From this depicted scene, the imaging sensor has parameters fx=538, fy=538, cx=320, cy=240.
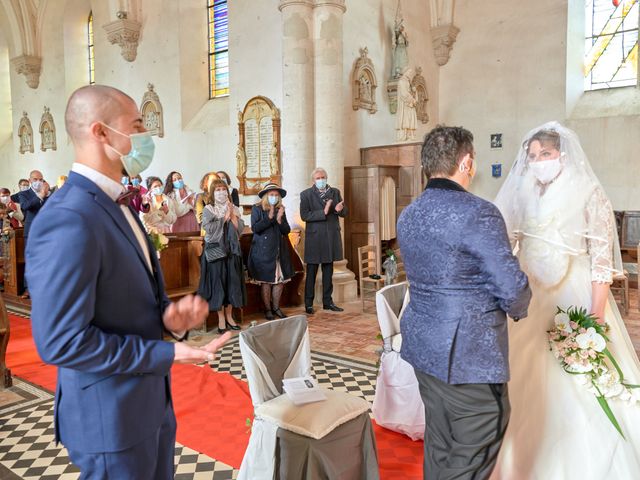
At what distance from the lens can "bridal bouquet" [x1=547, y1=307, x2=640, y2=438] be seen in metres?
2.35

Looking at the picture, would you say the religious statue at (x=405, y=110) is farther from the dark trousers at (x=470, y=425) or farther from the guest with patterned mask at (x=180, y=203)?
the dark trousers at (x=470, y=425)

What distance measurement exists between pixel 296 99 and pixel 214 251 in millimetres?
3008

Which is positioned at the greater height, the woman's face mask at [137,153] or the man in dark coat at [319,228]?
the woman's face mask at [137,153]

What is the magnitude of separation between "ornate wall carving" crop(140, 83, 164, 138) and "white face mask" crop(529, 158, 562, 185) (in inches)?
383

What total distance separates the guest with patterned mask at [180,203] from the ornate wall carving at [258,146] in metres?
1.51

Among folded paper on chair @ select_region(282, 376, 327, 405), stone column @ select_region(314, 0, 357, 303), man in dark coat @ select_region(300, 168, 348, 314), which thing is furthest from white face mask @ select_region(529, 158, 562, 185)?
stone column @ select_region(314, 0, 357, 303)

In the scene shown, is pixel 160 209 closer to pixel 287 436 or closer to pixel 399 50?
pixel 399 50

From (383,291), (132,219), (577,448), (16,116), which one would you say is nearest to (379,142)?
(383,291)

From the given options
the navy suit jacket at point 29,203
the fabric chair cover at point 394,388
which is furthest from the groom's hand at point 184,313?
the navy suit jacket at point 29,203

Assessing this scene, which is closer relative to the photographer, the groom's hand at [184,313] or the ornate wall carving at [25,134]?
the groom's hand at [184,313]

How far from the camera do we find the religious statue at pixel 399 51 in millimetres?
9648

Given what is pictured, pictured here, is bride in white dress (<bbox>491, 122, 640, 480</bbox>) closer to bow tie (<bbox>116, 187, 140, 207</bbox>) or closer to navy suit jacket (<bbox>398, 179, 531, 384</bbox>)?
navy suit jacket (<bbox>398, 179, 531, 384</bbox>)

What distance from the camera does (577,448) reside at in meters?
2.33

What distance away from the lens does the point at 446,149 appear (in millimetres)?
1955
